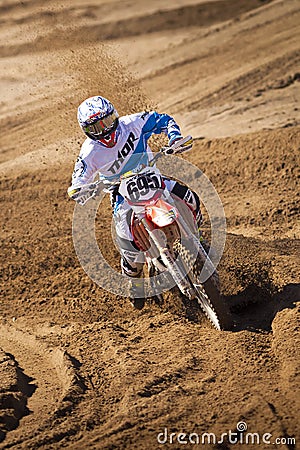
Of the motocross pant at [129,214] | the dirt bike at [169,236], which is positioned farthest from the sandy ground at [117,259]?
the motocross pant at [129,214]

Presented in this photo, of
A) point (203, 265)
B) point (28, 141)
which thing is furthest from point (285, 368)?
point (28, 141)

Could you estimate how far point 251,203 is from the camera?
887 cm

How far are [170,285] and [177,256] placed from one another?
98 centimetres

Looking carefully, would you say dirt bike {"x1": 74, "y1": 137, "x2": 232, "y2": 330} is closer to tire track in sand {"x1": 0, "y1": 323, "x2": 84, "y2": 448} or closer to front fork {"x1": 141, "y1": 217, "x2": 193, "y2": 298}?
front fork {"x1": 141, "y1": 217, "x2": 193, "y2": 298}

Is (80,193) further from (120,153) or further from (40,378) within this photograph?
(40,378)

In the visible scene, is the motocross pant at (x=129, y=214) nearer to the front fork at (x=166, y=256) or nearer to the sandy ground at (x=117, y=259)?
the front fork at (x=166, y=256)

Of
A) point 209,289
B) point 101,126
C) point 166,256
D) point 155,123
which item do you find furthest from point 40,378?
point 155,123

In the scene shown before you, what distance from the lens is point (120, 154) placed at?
6.44 metres

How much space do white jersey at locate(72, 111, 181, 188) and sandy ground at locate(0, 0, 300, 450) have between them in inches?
A: 61.3

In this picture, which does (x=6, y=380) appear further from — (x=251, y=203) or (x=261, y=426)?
(x=251, y=203)

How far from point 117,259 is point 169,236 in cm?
224

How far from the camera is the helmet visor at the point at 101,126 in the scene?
611 centimetres

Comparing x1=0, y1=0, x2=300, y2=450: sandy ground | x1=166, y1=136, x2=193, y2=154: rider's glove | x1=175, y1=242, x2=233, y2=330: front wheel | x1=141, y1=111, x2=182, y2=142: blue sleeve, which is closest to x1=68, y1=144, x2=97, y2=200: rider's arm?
x1=141, y1=111, x2=182, y2=142: blue sleeve

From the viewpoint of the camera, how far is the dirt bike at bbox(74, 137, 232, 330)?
5.89 m
